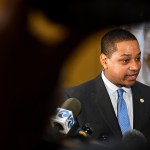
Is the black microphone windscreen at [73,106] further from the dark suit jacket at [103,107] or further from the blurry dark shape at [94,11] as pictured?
the blurry dark shape at [94,11]

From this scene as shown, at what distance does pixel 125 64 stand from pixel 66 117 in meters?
0.74

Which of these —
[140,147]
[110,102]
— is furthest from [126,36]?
[140,147]

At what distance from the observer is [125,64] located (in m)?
1.34

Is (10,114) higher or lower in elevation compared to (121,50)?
lower

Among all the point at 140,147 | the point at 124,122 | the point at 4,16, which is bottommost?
the point at 124,122

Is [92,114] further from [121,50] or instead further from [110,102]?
[121,50]

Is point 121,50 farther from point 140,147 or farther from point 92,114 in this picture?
point 140,147

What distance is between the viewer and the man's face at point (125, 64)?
51.5 inches

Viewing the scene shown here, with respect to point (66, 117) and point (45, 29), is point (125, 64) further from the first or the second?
point (45, 29)

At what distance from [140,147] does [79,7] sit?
0.15m

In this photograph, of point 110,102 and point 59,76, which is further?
point 110,102

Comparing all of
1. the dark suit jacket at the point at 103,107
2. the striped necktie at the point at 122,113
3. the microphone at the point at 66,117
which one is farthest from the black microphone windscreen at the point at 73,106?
the striped necktie at the point at 122,113

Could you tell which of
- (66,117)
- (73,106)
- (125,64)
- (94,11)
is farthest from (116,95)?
(94,11)

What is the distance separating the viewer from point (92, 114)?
4.11ft
